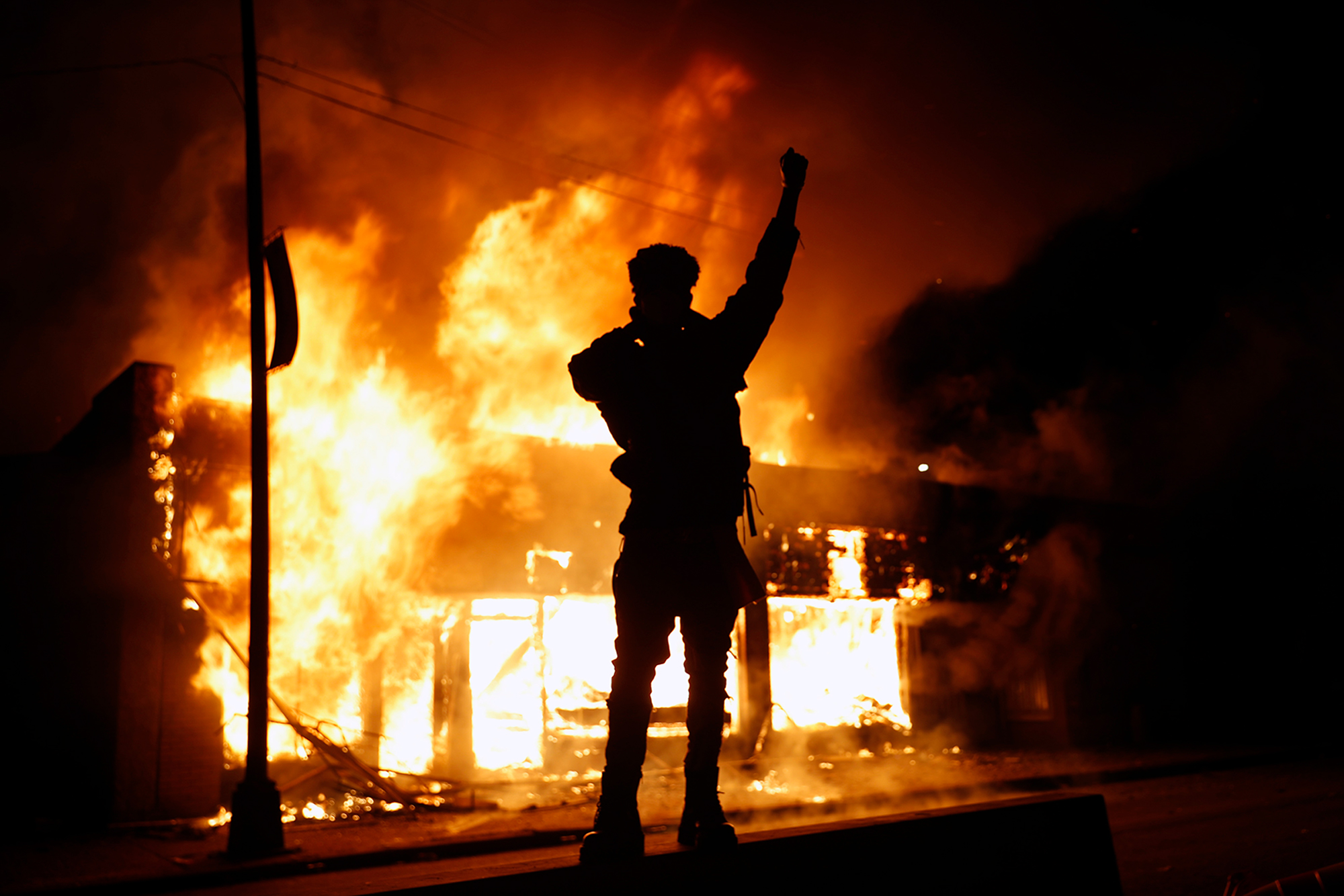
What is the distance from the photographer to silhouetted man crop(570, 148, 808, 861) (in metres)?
3.45

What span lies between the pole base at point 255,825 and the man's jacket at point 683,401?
7767 millimetres

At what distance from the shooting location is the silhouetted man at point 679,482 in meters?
3.45

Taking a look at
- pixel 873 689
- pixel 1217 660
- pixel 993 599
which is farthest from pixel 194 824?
pixel 1217 660

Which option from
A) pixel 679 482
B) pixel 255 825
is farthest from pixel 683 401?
pixel 255 825

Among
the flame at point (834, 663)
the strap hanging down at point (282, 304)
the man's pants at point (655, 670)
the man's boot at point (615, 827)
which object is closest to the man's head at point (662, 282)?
the man's pants at point (655, 670)

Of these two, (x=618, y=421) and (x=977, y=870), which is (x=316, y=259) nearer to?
(x=618, y=421)

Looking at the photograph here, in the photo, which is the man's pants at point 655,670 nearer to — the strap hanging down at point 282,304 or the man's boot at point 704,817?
the man's boot at point 704,817

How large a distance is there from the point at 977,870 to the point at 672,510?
1709mm

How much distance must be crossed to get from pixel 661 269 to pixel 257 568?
7.69m

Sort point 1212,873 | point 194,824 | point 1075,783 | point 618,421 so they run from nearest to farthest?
point 618,421
point 1212,873
point 194,824
point 1075,783

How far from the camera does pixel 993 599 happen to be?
2033 cm

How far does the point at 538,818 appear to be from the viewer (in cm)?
1132

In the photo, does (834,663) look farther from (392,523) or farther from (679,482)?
(679,482)

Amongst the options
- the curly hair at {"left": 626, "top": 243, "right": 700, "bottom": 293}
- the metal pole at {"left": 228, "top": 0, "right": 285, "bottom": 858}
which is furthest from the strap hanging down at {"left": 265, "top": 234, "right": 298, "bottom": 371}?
the curly hair at {"left": 626, "top": 243, "right": 700, "bottom": 293}
